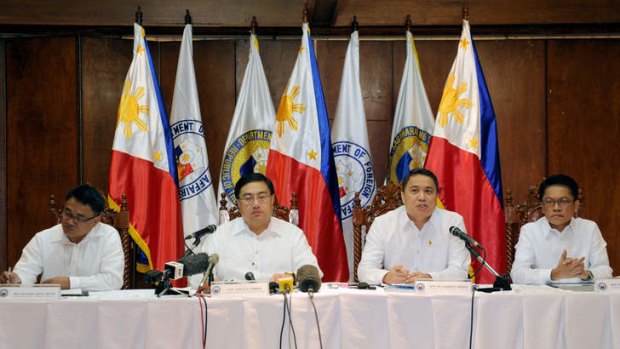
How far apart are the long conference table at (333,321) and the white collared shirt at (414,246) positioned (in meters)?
0.83

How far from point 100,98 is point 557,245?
3294 mm

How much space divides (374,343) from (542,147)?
280 centimetres

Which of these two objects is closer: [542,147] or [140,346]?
[140,346]

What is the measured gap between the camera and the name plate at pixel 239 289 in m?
2.89

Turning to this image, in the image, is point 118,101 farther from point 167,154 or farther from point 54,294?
point 54,294

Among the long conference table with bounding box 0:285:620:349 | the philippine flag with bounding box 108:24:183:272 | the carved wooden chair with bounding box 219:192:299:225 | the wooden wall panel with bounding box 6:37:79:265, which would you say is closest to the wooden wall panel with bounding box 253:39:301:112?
the philippine flag with bounding box 108:24:183:272

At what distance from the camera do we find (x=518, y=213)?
175 inches

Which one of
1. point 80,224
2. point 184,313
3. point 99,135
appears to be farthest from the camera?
point 99,135

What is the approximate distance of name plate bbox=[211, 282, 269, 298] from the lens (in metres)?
2.89

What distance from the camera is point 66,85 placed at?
4926 millimetres

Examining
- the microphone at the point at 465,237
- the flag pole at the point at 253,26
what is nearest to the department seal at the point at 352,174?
the flag pole at the point at 253,26

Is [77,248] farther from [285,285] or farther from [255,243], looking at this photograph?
[285,285]

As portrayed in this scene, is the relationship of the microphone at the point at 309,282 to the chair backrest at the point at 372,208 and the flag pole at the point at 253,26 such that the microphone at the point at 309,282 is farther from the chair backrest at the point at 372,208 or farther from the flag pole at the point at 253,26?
the flag pole at the point at 253,26

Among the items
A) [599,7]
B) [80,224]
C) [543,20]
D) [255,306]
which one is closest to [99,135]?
[80,224]
